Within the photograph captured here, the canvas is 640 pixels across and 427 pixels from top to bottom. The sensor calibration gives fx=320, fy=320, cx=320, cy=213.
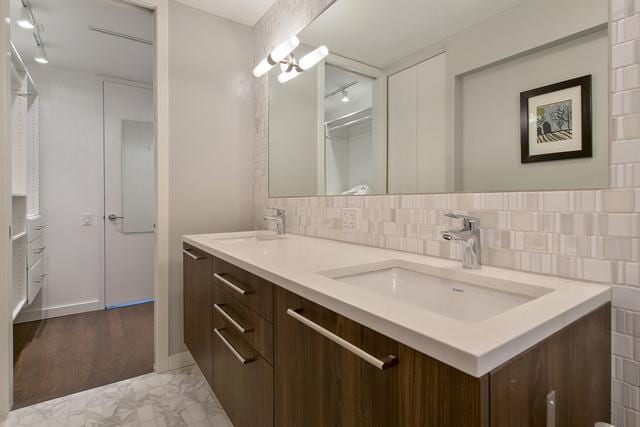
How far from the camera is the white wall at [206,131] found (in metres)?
2.14

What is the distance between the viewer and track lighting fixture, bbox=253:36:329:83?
174 centimetres

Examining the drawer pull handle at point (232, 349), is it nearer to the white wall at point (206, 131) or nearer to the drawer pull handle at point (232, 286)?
the drawer pull handle at point (232, 286)

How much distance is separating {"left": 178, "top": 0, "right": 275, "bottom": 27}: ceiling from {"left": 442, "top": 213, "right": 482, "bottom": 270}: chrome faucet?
2.06 m

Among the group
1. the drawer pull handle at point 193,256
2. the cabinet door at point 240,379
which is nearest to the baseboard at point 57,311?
the drawer pull handle at point 193,256

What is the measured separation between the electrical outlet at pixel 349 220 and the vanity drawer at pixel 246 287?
61 cm

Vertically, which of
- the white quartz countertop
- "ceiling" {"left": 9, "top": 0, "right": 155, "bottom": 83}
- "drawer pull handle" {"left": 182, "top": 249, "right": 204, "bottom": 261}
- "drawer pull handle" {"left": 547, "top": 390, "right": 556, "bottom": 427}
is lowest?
"drawer pull handle" {"left": 547, "top": 390, "right": 556, "bottom": 427}

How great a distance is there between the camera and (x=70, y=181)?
3135mm

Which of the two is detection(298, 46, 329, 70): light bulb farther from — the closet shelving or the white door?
the white door

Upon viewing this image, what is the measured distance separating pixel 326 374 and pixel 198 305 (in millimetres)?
1193

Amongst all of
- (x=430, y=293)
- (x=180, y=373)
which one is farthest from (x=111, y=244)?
(x=430, y=293)

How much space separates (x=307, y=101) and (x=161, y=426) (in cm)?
190

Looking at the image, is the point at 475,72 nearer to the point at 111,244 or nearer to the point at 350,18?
the point at 350,18

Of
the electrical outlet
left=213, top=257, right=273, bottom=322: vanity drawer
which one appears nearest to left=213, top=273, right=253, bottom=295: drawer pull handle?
left=213, top=257, right=273, bottom=322: vanity drawer

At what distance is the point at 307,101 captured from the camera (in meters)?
1.95
